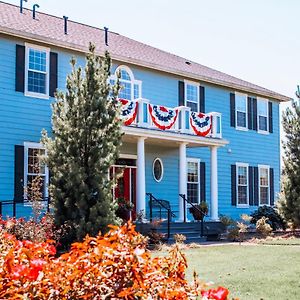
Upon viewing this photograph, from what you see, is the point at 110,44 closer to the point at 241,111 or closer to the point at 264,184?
the point at 241,111

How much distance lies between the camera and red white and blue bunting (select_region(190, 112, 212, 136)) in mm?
20672

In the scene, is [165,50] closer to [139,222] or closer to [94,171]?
[139,222]

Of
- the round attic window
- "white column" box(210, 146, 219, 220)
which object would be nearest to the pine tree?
the round attic window

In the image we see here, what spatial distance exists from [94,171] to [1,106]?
4770 mm

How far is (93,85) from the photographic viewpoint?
1416cm

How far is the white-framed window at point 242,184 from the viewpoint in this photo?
82.3 feet

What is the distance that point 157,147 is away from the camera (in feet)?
72.1

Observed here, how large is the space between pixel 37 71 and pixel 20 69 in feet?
2.15

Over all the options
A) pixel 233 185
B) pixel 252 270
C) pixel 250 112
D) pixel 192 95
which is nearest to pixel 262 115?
pixel 250 112

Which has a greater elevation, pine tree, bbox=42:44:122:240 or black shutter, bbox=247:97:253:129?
black shutter, bbox=247:97:253:129

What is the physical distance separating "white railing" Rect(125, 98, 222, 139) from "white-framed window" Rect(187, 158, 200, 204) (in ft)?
6.05

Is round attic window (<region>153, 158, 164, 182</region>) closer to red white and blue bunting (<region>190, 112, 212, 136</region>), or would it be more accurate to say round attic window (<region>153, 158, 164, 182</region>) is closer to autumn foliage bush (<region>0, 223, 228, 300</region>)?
red white and blue bunting (<region>190, 112, 212, 136</region>)

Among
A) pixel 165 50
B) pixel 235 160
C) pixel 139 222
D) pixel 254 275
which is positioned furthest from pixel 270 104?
pixel 254 275

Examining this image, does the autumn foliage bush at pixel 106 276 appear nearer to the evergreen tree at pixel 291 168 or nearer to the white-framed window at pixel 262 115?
the evergreen tree at pixel 291 168
